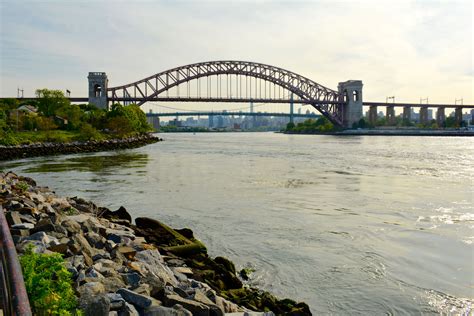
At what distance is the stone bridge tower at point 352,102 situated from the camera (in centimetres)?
11762

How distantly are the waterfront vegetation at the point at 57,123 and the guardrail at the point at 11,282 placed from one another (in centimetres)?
3650

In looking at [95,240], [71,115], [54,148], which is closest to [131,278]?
[95,240]

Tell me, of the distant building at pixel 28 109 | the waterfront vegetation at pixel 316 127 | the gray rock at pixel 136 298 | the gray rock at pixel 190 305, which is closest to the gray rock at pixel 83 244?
the gray rock at pixel 136 298

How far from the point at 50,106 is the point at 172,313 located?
56105mm

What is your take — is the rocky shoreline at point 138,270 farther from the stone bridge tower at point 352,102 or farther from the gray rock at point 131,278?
the stone bridge tower at point 352,102

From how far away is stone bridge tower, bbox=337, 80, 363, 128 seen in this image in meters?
118

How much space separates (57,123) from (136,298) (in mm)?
56129

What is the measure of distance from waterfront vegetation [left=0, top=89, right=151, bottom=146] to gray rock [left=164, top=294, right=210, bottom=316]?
116 feet

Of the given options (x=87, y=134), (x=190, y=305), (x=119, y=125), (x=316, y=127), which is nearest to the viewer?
(x=190, y=305)

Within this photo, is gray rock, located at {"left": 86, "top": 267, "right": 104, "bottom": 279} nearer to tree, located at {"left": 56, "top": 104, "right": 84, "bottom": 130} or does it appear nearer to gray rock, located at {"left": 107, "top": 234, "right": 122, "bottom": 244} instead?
gray rock, located at {"left": 107, "top": 234, "right": 122, "bottom": 244}

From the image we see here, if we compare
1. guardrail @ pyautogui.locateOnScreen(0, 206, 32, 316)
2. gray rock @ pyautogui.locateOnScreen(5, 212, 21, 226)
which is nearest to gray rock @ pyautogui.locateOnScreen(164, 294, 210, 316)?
guardrail @ pyautogui.locateOnScreen(0, 206, 32, 316)

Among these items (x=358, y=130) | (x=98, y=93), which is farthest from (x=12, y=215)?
(x=358, y=130)

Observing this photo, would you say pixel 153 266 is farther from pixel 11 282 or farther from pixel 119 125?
pixel 119 125

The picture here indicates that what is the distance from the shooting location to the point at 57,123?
5494 centimetres
